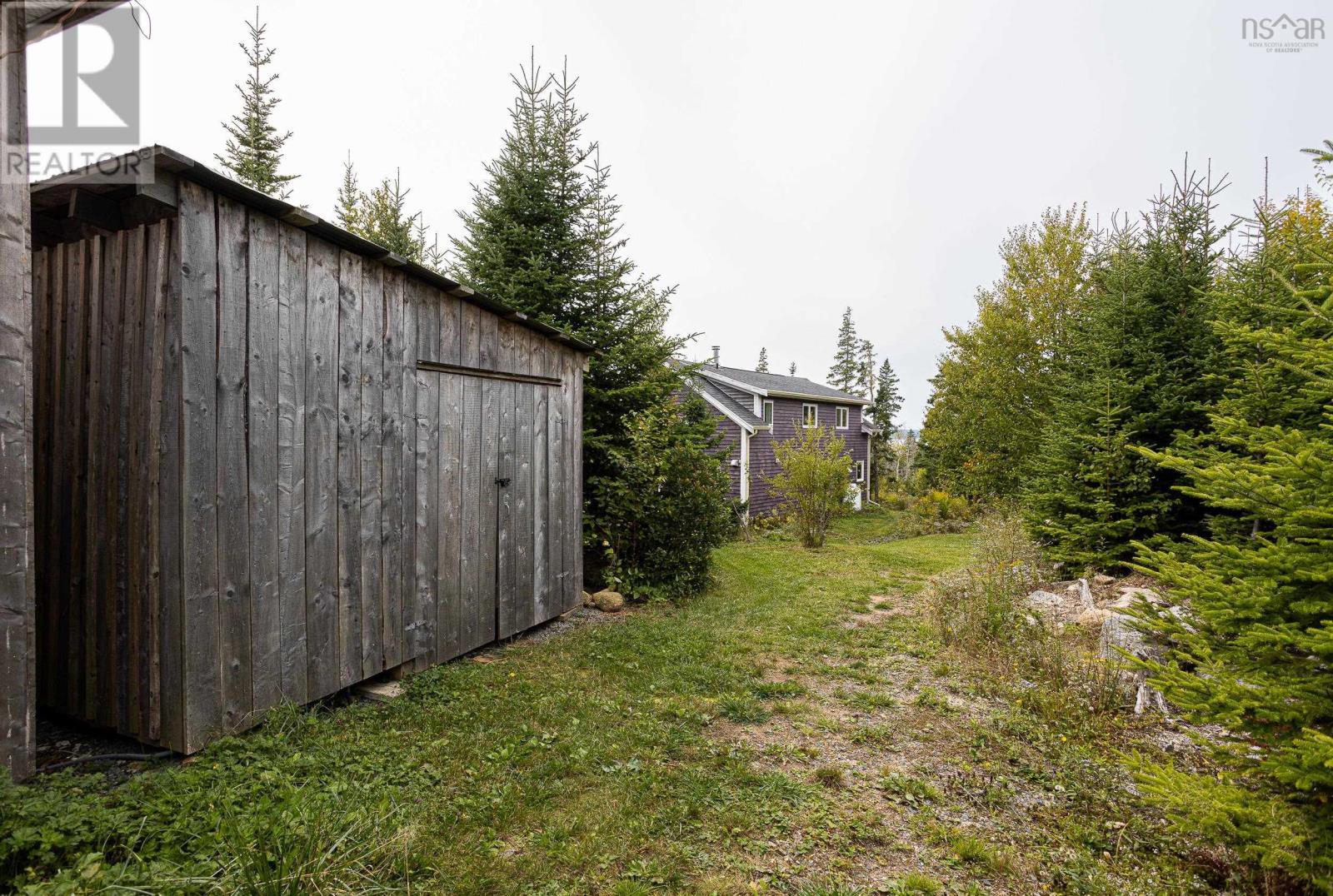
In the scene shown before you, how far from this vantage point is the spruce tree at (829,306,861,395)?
36812 mm

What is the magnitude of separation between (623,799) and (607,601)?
398 cm

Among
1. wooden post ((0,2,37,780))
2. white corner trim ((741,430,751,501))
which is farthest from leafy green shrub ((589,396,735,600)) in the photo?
white corner trim ((741,430,751,501))

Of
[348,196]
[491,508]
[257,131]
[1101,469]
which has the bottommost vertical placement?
[491,508]

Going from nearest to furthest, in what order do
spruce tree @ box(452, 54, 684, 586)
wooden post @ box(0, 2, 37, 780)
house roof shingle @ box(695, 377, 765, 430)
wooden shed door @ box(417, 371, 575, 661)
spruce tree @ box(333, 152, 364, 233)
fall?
1. wooden post @ box(0, 2, 37, 780)
2. wooden shed door @ box(417, 371, 575, 661)
3. spruce tree @ box(452, 54, 684, 586)
4. spruce tree @ box(333, 152, 364, 233)
5. house roof shingle @ box(695, 377, 765, 430)

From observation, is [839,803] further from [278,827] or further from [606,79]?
[606,79]

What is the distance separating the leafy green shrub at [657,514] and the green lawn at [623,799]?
274 cm

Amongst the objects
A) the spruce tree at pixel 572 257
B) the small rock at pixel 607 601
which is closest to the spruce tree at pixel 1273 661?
the small rock at pixel 607 601

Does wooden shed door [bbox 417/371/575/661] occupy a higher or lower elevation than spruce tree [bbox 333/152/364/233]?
lower

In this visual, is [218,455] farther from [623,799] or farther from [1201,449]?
[1201,449]

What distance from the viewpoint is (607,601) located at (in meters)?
6.79

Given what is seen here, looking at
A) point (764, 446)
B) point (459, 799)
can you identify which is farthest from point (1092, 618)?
point (764, 446)

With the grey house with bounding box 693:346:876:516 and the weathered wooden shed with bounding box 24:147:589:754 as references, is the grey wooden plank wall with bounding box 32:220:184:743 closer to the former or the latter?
the weathered wooden shed with bounding box 24:147:589:754

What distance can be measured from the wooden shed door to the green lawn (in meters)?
0.58

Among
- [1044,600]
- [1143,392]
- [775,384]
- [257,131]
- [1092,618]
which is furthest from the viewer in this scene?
[775,384]
